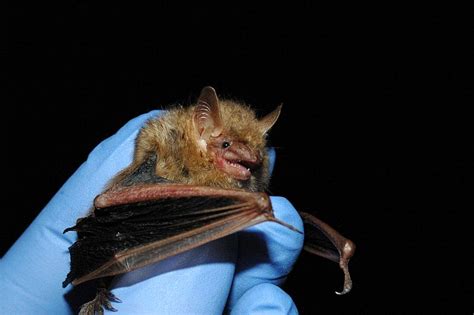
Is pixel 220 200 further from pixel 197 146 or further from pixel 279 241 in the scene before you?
pixel 279 241

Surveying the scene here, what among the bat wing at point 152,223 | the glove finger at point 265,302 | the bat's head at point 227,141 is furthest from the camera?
the glove finger at point 265,302

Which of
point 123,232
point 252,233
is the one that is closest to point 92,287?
point 123,232

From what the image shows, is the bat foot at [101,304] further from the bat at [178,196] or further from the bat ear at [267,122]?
the bat ear at [267,122]

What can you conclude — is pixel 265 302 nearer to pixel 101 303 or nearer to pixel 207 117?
pixel 101 303

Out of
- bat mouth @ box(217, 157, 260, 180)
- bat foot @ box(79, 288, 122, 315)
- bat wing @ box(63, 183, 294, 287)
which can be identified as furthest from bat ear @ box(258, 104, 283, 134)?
bat foot @ box(79, 288, 122, 315)

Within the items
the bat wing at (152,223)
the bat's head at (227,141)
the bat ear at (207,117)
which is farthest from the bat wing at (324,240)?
the bat ear at (207,117)
